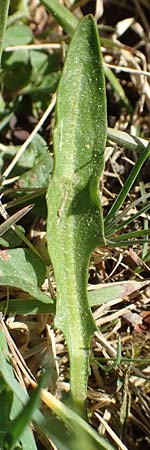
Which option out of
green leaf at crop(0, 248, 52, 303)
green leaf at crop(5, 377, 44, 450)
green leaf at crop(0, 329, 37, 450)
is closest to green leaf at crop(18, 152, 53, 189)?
green leaf at crop(0, 248, 52, 303)

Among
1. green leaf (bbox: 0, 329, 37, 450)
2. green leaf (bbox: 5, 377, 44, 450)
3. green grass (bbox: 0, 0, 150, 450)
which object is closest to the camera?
green leaf (bbox: 5, 377, 44, 450)

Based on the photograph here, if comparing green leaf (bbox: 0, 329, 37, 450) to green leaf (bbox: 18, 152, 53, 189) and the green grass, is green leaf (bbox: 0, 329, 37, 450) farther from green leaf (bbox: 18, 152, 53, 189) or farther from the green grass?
green leaf (bbox: 18, 152, 53, 189)

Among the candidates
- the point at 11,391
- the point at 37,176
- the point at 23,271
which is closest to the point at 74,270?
the point at 23,271

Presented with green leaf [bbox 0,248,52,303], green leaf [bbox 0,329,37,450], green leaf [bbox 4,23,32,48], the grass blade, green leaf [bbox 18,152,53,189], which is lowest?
green leaf [bbox 0,329,37,450]

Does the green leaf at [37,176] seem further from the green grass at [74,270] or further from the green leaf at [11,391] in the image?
the green leaf at [11,391]

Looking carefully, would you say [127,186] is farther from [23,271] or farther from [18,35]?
[18,35]

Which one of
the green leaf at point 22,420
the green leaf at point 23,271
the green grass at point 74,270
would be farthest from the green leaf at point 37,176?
the green leaf at point 22,420
